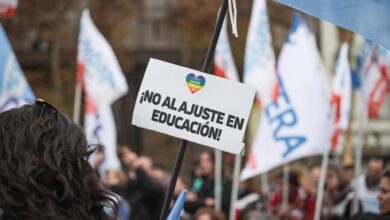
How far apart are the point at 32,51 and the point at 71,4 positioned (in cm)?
383

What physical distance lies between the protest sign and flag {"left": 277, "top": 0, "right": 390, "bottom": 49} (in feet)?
1.60

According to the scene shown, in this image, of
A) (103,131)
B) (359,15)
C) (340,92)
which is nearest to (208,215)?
(340,92)

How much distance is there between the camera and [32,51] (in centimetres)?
3094

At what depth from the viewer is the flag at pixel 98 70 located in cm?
1153

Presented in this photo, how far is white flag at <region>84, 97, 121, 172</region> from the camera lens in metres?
11.3

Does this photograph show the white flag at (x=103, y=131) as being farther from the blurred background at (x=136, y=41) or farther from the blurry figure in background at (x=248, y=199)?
the blurred background at (x=136, y=41)

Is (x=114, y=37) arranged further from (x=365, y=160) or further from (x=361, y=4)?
(x=361, y=4)

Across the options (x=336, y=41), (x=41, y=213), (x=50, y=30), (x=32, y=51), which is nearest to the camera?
(x=41, y=213)

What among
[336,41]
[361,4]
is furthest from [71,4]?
[361,4]

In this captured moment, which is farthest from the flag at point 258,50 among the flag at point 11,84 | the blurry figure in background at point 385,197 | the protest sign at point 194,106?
the protest sign at point 194,106

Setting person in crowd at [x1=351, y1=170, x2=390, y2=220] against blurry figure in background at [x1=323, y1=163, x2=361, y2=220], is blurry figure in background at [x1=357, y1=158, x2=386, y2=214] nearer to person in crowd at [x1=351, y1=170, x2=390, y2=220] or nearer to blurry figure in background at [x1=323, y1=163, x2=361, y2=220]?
blurry figure in background at [x1=323, y1=163, x2=361, y2=220]

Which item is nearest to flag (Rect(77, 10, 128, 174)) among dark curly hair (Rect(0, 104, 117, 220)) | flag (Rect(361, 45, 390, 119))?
flag (Rect(361, 45, 390, 119))

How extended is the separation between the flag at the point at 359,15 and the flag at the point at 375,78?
267 inches

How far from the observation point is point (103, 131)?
1150 cm
